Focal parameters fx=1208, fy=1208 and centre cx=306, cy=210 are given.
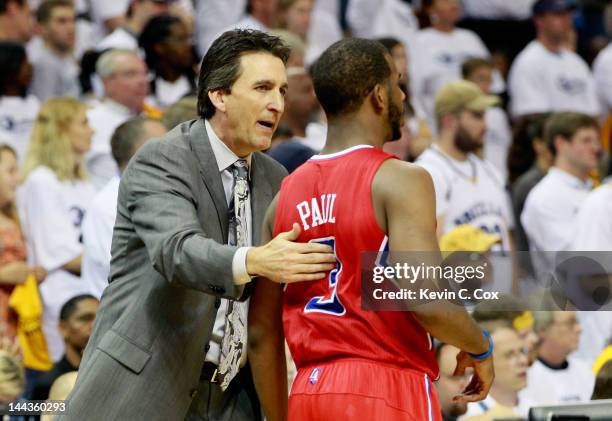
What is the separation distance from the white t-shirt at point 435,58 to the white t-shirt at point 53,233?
4241 mm

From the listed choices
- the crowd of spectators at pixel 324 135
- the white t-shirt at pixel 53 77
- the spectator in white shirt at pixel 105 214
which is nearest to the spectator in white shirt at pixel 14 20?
the crowd of spectators at pixel 324 135

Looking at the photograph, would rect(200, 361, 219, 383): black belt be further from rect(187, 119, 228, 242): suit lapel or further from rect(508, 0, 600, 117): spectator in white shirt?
rect(508, 0, 600, 117): spectator in white shirt

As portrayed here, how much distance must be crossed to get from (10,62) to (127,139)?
256cm

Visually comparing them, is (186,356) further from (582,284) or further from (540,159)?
(540,159)

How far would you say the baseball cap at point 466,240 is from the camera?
621cm

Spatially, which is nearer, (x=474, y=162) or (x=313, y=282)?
A: (x=313, y=282)

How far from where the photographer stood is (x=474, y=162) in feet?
25.7

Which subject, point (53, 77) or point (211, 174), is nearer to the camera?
point (211, 174)

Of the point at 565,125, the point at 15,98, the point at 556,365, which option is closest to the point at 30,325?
the point at 15,98

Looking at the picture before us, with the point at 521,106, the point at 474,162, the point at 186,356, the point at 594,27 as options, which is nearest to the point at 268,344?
the point at 186,356

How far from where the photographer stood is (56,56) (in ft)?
31.3

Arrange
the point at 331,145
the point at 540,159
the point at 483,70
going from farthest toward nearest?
the point at 483,70
the point at 540,159
the point at 331,145

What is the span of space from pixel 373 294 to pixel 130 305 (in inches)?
32.3

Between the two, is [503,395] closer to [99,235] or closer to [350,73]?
[99,235]
